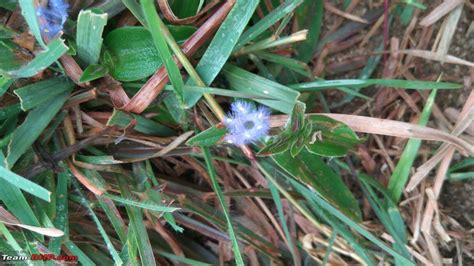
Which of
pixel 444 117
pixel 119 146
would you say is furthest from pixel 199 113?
pixel 444 117

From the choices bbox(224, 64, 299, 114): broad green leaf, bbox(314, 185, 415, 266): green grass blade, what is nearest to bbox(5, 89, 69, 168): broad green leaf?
bbox(224, 64, 299, 114): broad green leaf

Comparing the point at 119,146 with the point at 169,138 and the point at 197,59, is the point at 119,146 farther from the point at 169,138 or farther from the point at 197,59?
the point at 197,59

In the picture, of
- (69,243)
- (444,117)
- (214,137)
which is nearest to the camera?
(214,137)

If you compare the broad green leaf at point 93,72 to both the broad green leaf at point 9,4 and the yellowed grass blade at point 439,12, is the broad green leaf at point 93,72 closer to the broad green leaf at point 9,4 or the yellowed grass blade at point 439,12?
the broad green leaf at point 9,4

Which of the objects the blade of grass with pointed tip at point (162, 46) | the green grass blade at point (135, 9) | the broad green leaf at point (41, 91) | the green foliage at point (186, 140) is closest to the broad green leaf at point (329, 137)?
the green foliage at point (186, 140)

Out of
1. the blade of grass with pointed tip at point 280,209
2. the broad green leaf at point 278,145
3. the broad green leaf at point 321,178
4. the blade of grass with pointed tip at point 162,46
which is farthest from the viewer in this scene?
the blade of grass with pointed tip at point 280,209

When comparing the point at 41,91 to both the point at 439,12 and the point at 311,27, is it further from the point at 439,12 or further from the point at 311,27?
A: the point at 439,12
